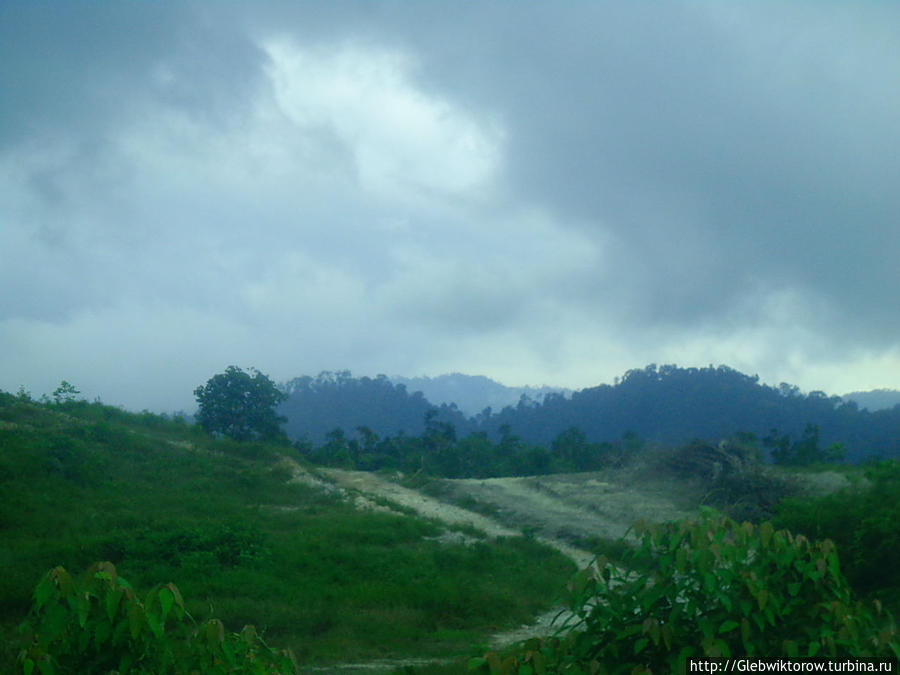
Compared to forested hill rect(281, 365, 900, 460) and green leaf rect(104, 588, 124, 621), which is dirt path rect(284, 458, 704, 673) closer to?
forested hill rect(281, 365, 900, 460)

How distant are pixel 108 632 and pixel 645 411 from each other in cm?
6438

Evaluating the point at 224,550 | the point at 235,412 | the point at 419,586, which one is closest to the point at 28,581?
the point at 224,550

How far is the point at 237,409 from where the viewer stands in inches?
1457

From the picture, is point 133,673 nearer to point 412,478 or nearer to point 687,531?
point 687,531

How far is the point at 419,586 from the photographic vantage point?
11.7 meters

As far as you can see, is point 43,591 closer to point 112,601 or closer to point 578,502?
point 112,601

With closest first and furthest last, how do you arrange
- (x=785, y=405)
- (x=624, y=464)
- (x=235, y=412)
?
(x=624, y=464), (x=235, y=412), (x=785, y=405)

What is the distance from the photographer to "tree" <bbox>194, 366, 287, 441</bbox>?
3662cm

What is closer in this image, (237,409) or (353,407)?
(237,409)

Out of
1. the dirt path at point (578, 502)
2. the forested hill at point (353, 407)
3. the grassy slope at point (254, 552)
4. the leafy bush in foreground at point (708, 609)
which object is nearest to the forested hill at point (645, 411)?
the forested hill at point (353, 407)

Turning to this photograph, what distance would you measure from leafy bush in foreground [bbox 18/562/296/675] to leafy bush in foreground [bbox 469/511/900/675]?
114cm

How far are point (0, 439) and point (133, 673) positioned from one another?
21.4m

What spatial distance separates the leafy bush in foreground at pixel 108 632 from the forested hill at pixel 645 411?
3517 cm

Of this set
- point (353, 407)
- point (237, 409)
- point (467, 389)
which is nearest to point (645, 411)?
point (353, 407)
